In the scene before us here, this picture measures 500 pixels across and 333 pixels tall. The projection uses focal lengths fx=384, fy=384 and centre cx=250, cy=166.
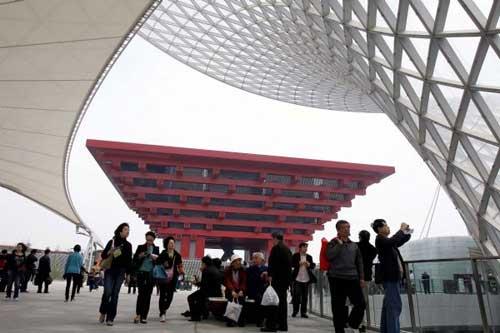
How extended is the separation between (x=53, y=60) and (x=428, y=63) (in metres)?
12.7

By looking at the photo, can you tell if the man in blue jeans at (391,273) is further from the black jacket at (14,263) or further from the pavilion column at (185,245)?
the pavilion column at (185,245)

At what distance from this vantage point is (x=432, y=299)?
24.1 feet

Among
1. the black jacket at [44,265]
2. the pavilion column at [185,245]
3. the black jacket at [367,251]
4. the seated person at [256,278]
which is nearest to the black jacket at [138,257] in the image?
the seated person at [256,278]

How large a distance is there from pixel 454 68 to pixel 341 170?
5102 centimetres

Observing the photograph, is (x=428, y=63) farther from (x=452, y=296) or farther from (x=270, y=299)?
(x=270, y=299)

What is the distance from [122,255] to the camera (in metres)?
7.74

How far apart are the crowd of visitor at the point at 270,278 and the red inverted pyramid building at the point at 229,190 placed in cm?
4928

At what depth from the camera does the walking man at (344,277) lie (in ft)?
20.4

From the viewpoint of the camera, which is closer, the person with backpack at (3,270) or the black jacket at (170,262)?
the black jacket at (170,262)

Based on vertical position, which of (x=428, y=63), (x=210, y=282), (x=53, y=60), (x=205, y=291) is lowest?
(x=205, y=291)

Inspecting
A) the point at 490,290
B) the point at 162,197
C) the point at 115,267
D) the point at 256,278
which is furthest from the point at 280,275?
the point at 162,197

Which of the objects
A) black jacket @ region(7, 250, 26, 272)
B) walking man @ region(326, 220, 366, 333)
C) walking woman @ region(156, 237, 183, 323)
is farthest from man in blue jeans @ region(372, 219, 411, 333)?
black jacket @ region(7, 250, 26, 272)

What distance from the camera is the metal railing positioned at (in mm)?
6254

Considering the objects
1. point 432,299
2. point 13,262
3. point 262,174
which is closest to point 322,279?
point 432,299
